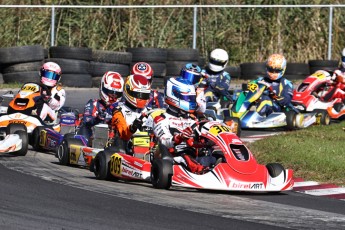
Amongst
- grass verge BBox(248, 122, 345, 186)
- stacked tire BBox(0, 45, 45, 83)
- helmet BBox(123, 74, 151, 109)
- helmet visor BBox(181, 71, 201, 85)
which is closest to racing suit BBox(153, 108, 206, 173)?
helmet BBox(123, 74, 151, 109)

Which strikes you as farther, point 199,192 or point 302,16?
point 302,16

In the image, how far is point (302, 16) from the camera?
24.4 m

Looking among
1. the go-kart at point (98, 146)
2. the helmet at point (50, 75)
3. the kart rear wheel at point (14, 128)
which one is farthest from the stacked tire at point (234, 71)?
the go-kart at point (98, 146)

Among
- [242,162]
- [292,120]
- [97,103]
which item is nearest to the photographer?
[242,162]

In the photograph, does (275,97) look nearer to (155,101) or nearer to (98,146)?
(155,101)

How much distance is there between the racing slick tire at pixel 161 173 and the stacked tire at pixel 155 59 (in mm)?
10903

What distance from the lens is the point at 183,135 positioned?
10.2m

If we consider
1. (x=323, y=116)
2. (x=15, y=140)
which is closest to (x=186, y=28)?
(x=323, y=116)

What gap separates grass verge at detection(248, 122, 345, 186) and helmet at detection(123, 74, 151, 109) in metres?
1.83

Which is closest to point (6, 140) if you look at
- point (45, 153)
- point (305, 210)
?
point (45, 153)

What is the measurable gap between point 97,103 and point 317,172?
2835 millimetres

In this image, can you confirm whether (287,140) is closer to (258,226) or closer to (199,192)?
(199,192)

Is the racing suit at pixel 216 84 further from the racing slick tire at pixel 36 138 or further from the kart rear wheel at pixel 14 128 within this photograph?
the kart rear wheel at pixel 14 128

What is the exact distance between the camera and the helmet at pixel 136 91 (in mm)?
11461
